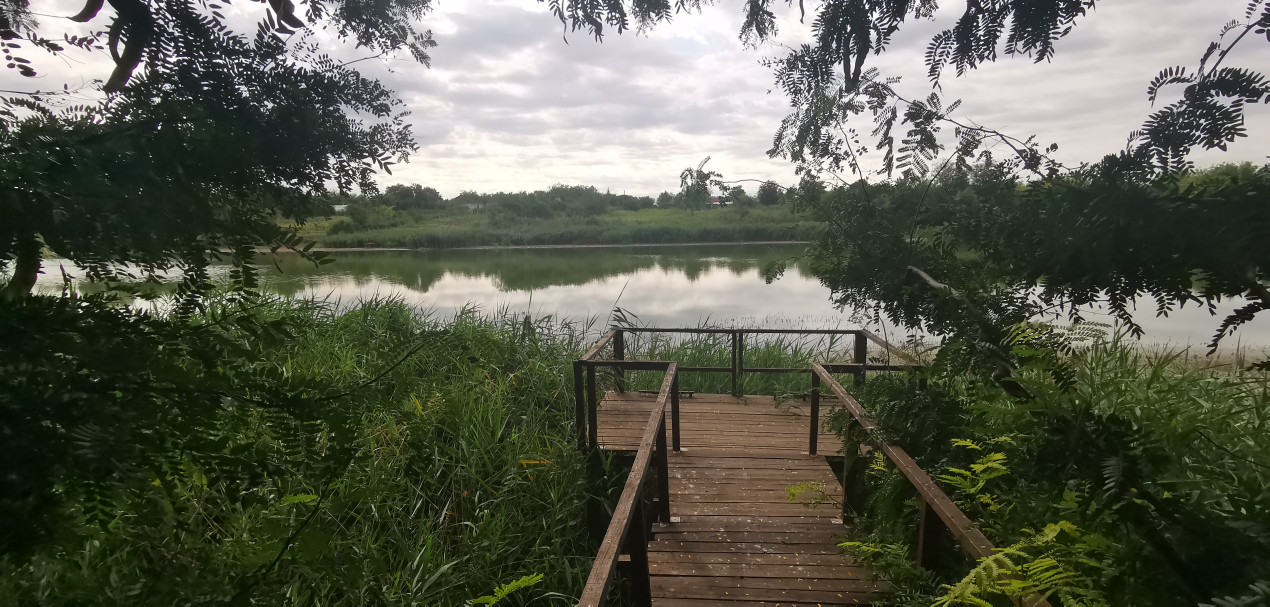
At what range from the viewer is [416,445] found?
4.66 m

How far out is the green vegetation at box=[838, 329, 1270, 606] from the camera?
0.92m

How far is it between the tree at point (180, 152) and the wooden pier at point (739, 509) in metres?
1.27

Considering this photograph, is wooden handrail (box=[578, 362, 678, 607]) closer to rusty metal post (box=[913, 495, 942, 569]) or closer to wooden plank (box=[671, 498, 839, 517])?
wooden plank (box=[671, 498, 839, 517])

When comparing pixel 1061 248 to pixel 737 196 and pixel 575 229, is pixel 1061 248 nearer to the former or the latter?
pixel 737 196

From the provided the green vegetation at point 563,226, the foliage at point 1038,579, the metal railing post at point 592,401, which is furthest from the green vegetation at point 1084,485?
the green vegetation at point 563,226

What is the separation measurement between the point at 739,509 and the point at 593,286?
1448 centimetres

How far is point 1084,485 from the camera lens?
1169 mm

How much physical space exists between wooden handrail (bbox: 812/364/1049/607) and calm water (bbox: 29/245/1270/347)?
4.86m

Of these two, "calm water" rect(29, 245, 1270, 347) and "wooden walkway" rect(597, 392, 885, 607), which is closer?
"wooden walkway" rect(597, 392, 885, 607)

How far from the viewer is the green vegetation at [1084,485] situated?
0.92 meters

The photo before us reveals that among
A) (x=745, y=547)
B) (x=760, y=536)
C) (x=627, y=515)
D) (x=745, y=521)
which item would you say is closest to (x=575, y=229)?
(x=745, y=521)

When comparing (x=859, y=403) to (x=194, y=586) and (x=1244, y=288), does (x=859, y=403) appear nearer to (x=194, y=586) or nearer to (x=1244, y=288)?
(x=1244, y=288)

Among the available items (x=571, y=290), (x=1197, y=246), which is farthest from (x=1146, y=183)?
(x=571, y=290)

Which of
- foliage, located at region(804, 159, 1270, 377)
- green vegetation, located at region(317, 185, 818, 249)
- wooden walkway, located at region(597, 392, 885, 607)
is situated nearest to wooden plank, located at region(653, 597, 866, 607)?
wooden walkway, located at region(597, 392, 885, 607)
